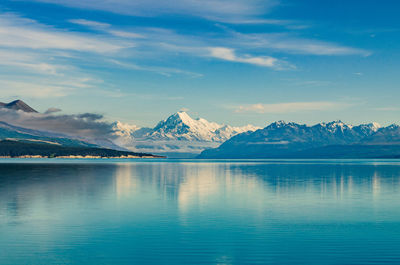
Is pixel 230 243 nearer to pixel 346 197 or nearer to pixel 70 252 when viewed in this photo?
pixel 70 252

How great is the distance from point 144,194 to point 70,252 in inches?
1807

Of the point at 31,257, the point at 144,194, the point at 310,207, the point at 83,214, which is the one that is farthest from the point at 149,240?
the point at 144,194

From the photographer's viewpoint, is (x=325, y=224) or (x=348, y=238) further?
(x=325, y=224)

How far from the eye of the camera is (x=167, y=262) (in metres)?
31.5

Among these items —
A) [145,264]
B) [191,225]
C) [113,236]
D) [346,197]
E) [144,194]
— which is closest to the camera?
[145,264]

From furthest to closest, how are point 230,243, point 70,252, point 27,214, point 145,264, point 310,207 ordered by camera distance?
point 310,207
point 27,214
point 230,243
point 70,252
point 145,264

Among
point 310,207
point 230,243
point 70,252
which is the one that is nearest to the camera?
point 70,252

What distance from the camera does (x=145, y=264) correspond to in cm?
3097

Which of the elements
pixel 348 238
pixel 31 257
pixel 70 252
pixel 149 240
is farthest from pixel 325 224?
pixel 31 257

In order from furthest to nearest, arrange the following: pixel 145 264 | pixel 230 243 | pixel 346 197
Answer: pixel 346 197, pixel 230 243, pixel 145 264

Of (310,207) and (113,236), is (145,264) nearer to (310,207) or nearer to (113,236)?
(113,236)

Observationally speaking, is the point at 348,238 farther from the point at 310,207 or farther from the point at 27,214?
the point at 27,214

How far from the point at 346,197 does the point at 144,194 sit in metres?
34.8

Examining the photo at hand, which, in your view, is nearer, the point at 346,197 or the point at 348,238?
the point at 348,238
